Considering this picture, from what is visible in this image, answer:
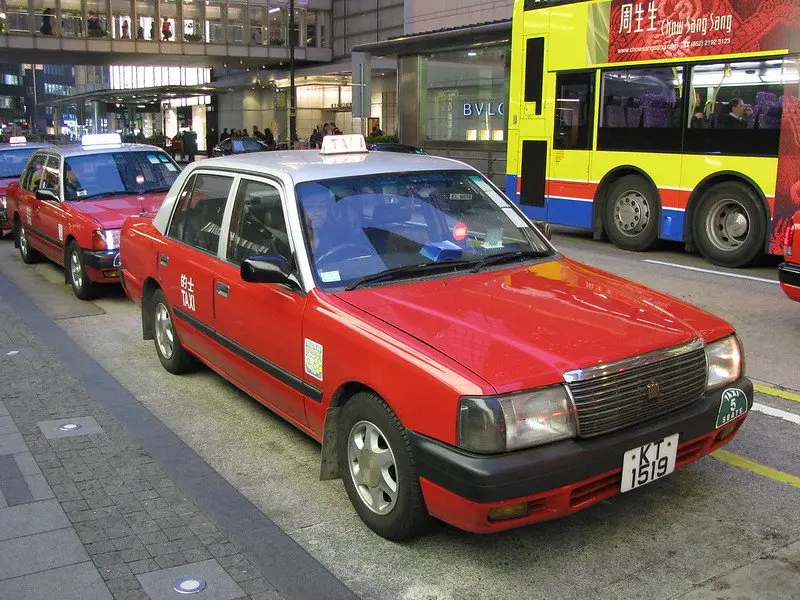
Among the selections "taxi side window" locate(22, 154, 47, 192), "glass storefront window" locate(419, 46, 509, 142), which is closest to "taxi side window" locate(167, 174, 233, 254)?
"taxi side window" locate(22, 154, 47, 192)

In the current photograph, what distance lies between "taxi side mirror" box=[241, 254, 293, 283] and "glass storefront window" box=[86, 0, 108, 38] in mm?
43330

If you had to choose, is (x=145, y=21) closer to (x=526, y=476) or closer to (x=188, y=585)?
(x=188, y=585)

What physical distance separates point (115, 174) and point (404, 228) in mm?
6337

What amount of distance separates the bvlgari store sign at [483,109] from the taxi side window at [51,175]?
39.3 ft

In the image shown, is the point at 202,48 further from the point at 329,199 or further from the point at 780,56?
the point at 329,199

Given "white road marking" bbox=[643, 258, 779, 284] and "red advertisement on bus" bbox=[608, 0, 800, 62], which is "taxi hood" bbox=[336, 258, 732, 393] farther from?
"red advertisement on bus" bbox=[608, 0, 800, 62]

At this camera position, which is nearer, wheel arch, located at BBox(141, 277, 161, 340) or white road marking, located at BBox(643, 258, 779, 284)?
wheel arch, located at BBox(141, 277, 161, 340)

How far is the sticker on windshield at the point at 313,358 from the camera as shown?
155 inches

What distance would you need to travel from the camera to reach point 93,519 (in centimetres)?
384

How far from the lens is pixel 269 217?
4.58 metres

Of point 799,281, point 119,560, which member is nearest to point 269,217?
point 119,560

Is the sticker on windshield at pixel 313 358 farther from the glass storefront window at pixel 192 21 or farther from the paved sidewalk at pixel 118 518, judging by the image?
the glass storefront window at pixel 192 21

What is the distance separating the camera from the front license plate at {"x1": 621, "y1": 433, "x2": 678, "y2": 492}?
11.0 ft

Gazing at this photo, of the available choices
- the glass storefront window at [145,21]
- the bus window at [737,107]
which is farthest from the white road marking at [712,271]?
the glass storefront window at [145,21]
